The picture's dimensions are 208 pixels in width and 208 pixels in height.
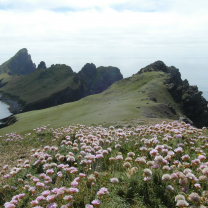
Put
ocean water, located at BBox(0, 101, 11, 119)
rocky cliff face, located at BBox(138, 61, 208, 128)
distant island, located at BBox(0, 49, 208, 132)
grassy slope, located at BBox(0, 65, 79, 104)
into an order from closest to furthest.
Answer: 1. distant island, located at BBox(0, 49, 208, 132)
2. rocky cliff face, located at BBox(138, 61, 208, 128)
3. ocean water, located at BBox(0, 101, 11, 119)
4. grassy slope, located at BBox(0, 65, 79, 104)

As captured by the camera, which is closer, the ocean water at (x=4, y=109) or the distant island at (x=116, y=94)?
the distant island at (x=116, y=94)

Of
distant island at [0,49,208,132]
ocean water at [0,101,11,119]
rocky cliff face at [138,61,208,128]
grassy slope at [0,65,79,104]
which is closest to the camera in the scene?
distant island at [0,49,208,132]

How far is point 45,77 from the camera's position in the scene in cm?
19675

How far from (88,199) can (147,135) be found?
649 cm

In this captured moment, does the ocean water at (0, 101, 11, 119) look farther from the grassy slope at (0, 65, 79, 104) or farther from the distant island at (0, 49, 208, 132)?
the grassy slope at (0, 65, 79, 104)

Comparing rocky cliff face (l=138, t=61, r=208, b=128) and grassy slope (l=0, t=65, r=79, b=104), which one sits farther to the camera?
grassy slope (l=0, t=65, r=79, b=104)

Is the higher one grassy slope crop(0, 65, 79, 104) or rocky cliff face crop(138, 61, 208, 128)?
grassy slope crop(0, 65, 79, 104)

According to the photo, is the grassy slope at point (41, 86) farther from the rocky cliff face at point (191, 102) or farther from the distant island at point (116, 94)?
the rocky cliff face at point (191, 102)

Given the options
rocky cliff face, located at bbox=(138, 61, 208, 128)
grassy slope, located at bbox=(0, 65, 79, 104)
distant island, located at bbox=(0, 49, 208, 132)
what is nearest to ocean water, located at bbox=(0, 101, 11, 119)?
distant island, located at bbox=(0, 49, 208, 132)

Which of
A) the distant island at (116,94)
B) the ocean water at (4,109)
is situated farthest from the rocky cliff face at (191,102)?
the ocean water at (4,109)

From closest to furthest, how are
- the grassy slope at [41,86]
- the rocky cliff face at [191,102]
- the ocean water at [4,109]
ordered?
the rocky cliff face at [191,102] < the ocean water at [4,109] < the grassy slope at [41,86]

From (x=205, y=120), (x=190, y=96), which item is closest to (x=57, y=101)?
(x=190, y=96)

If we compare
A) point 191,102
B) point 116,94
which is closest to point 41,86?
point 116,94

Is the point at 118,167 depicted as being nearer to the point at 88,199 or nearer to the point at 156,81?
the point at 88,199
